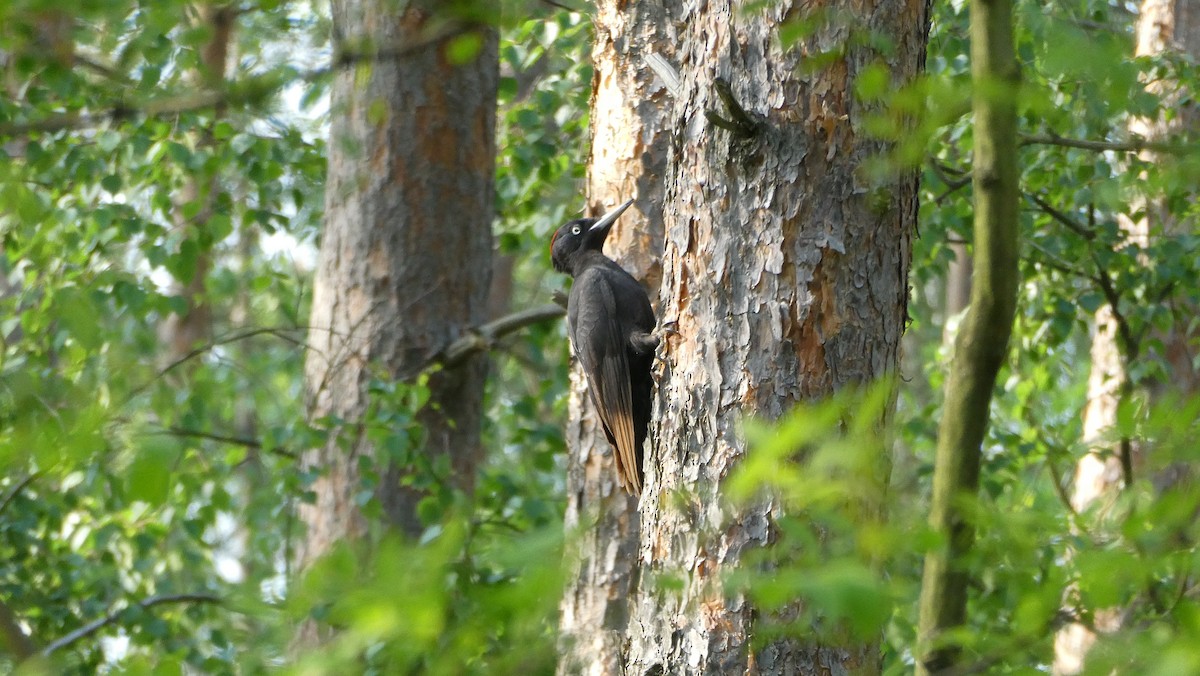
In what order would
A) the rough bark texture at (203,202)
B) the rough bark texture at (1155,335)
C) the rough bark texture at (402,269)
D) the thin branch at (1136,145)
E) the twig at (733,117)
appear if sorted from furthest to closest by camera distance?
the rough bark texture at (1155,335), the rough bark texture at (402,269), the twig at (733,117), the rough bark texture at (203,202), the thin branch at (1136,145)

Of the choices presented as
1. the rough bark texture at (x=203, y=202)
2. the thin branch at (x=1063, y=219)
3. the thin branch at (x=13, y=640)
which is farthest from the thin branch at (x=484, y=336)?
the thin branch at (x=13, y=640)

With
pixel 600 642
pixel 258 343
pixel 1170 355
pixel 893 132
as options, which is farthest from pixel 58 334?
pixel 258 343

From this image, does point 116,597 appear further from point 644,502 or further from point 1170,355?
point 1170,355

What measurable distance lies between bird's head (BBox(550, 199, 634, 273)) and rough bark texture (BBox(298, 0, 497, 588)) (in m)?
0.78

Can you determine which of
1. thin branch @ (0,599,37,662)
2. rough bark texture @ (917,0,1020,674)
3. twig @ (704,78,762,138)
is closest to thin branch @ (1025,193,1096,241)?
twig @ (704,78,762,138)

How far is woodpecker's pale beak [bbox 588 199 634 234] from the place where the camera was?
14.1ft

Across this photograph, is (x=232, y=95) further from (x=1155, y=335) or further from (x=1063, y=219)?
(x=1155, y=335)

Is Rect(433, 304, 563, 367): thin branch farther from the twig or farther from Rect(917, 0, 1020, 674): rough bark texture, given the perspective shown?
Rect(917, 0, 1020, 674): rough bark texture

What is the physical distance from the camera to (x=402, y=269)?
552 centimetres

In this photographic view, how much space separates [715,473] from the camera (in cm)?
272

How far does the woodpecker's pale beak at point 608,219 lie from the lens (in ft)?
14.1

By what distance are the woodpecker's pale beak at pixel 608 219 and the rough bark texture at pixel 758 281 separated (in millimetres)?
1361

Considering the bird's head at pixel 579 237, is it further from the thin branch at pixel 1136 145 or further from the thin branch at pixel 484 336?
the thin branch at pixel 1136 145

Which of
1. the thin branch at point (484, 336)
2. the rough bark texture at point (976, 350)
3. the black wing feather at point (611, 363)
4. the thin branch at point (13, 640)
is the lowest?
the thin branch at point (13, 640)
